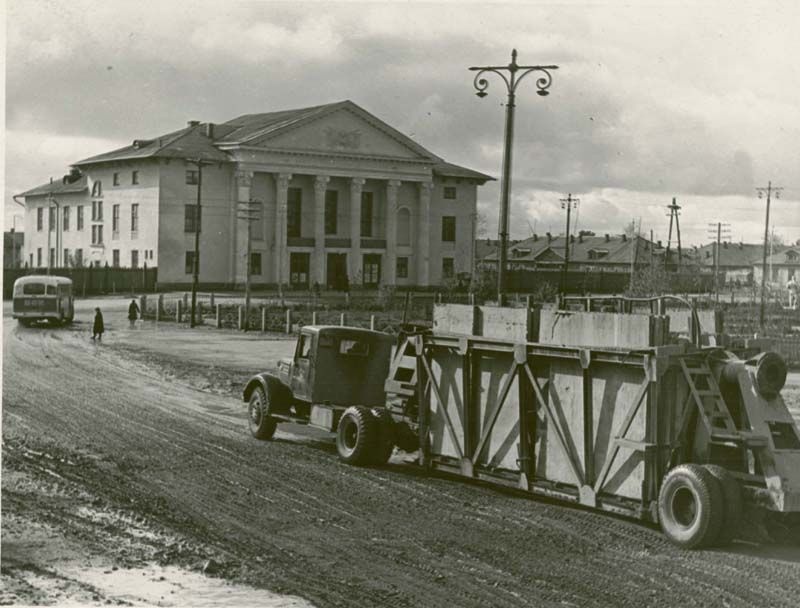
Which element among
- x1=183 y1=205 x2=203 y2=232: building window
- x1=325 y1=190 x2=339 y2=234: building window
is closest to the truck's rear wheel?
x1=183 y1=205 x2=203 y2=232: building window

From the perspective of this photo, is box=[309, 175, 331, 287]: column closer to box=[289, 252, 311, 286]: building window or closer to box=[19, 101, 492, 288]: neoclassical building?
box=[19, 101, 492, 288]: neoclassical building

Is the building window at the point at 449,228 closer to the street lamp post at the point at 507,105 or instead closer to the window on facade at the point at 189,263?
the window on facade at the point at 189,263

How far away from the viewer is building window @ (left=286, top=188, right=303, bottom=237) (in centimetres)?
7138

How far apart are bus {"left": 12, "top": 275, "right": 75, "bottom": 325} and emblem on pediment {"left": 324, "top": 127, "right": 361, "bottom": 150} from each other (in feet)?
76.4

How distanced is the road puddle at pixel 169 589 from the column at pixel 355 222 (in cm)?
5893

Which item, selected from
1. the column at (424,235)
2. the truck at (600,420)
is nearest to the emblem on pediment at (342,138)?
the column at (424,235)

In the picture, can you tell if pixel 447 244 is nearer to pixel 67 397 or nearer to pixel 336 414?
pixel 67 397

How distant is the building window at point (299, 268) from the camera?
222 feet

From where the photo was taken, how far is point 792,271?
55.7 meters

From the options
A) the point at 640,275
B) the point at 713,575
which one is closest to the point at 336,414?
the point at 713,575

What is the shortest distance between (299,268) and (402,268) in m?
6.57

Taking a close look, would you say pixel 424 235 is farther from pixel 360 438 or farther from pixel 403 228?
pixel 360 438

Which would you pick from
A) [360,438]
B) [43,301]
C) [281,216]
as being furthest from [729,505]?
[281,216]

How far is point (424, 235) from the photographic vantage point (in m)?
70.4
